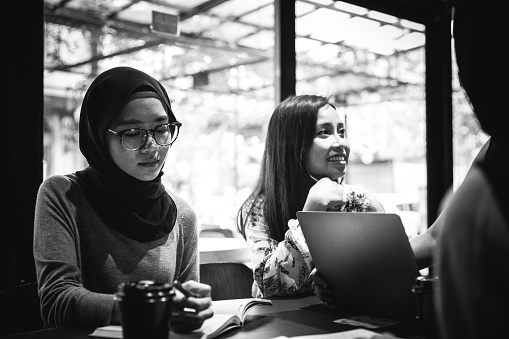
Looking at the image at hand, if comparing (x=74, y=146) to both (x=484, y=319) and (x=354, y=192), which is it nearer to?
(x=354, y=192)

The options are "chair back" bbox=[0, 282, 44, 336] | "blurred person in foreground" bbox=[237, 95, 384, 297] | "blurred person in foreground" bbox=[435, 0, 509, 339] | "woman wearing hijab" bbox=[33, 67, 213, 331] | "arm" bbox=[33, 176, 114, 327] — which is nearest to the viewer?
"blurred person in foreground" bbox=[435, 0, 509, 339]

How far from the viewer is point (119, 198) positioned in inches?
60.7

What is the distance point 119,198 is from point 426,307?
3.21 ft

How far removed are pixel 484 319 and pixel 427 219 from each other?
346 cm

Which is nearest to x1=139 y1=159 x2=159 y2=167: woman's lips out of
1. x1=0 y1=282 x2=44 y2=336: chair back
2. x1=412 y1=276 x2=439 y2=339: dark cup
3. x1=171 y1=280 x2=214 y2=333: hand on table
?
x1=0 y1=282 x2=44 y2=336: chair back

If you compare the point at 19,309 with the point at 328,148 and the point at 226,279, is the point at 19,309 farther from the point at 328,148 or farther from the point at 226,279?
the point at 328,148

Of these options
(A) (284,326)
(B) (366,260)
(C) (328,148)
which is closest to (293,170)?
(C) (328,148)

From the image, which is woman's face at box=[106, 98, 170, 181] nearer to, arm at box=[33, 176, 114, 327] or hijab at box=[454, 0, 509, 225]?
arm at box=[33, 176, 114, 327]

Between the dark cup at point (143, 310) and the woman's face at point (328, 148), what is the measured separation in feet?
3.57

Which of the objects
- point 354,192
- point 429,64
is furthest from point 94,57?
point 429,64

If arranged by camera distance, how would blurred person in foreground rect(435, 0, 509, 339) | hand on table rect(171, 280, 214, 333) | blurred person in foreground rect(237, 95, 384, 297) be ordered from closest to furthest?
blurred person in foreground rect(435, 0, 509, 339), hand on table rect(171, 280, 214, 333), blurred person in foreground rect(237, 95, 384, 297)

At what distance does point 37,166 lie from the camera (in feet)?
6.46

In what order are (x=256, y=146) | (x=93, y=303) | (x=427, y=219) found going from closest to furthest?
(x=93, y=303)
(x=256, y=146)
(x=427, y=219)

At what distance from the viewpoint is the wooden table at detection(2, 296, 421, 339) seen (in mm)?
1045
